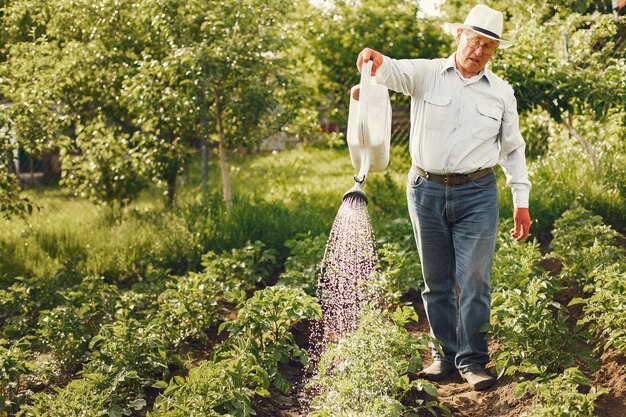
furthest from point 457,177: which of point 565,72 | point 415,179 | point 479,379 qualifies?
point 565,72

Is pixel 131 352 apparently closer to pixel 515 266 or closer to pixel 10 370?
pixel 10 370

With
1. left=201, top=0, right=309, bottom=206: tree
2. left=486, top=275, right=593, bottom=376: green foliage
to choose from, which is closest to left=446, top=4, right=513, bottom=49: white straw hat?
left=486, top=275, right=593, bottom=376: green foliage

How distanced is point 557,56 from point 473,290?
13.5ft

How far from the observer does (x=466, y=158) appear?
419 cm

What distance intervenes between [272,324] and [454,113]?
1497 millimetres

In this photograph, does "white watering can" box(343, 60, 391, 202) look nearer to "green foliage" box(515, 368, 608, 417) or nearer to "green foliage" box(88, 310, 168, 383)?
"green foliage" box(515, 368, 608, 417)

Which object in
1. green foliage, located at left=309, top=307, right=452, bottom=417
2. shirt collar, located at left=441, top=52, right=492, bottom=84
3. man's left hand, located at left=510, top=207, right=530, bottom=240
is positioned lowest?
green foliage, located at left=309, top=307, right=452, bottom=417

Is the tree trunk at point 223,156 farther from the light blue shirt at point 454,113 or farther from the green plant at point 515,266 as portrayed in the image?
the light blue shirt at point 454,113

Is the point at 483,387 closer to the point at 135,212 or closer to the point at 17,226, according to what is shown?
the point at 135,212

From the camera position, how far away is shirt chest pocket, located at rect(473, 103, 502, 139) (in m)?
4.17

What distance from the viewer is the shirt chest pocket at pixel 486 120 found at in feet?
13.7

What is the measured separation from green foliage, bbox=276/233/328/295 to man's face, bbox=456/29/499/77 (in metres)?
1.99

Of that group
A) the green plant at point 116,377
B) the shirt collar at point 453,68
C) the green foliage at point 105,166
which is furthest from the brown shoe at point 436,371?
the green foliage at point 105,166

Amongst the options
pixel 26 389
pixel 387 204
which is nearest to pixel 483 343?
pixel 26 389
